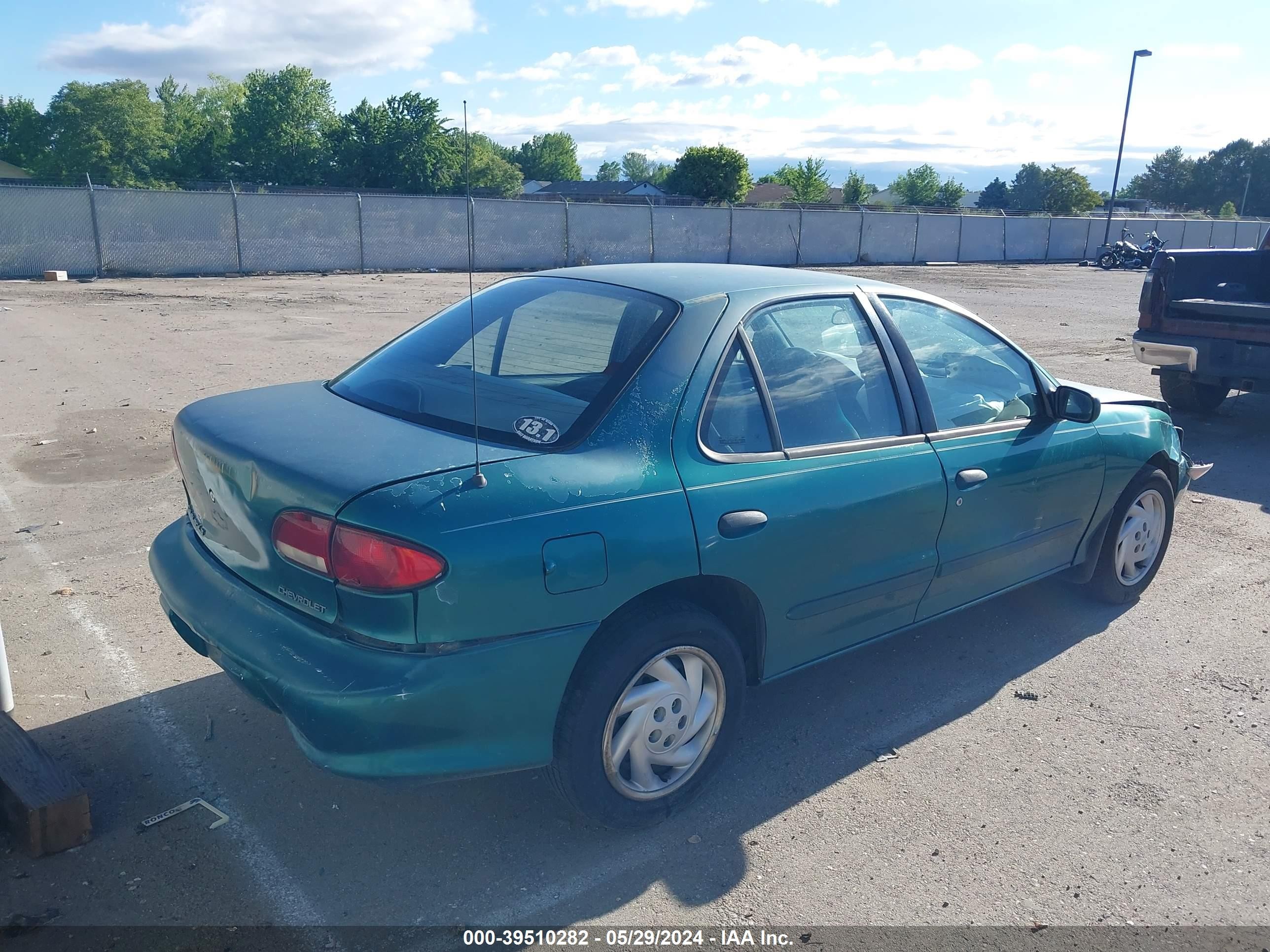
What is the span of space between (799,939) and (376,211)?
2561 centimetres

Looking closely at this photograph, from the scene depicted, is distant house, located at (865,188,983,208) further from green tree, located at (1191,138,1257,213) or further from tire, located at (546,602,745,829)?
tire, located at (546,602,745,829)

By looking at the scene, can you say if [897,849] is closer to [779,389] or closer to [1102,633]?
[779,389]

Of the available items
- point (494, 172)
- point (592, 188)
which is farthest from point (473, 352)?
point (592, 188)

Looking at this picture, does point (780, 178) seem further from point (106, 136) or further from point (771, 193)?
point (106, 136)

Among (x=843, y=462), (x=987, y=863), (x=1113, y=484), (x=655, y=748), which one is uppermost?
(x=843, y=462)

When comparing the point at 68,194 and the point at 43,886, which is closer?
the point at 43,886

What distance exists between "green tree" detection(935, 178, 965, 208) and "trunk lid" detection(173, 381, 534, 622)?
73.9 meters

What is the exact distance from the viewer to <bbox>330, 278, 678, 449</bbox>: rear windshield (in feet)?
10.0

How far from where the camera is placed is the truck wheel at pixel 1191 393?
32.7 ft

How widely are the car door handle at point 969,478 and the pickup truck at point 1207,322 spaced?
613 centimetres

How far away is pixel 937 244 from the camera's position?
3738 centimetres

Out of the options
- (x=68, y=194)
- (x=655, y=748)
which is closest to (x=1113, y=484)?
(x=655, y=748)

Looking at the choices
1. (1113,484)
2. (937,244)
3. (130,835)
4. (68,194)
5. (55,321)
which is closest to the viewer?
(130,835)

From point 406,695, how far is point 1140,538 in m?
4.00
